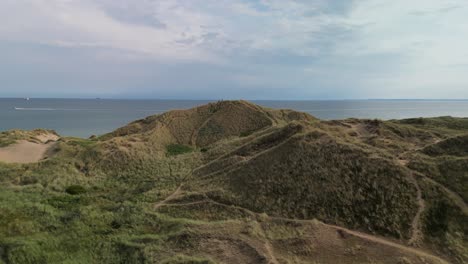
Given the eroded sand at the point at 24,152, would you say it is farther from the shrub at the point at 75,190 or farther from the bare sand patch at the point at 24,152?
the shrub at the point at 75,190

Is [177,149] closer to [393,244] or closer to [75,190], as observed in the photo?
[75,190]

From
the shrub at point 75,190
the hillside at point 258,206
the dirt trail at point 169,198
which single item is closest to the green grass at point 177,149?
the hillside at point 258,206

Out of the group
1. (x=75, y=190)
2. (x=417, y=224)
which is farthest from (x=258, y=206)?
(x=75, y=190)

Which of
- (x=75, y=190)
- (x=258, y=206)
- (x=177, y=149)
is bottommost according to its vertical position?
(x=75, y=190)

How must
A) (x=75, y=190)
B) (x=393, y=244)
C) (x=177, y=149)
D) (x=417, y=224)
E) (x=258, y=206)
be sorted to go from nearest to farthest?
(x=393, y=244) → (x=417, y=224) → (x=258, y=206) → (x=75, y=190) → (x=177, y=149)

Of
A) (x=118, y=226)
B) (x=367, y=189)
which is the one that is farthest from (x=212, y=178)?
(x=367, y=189)

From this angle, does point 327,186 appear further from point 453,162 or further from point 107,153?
point 107,153

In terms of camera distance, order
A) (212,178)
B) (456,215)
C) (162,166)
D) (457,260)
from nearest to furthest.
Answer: (457,260) < (456,215) < (212,178) < (162,166)
